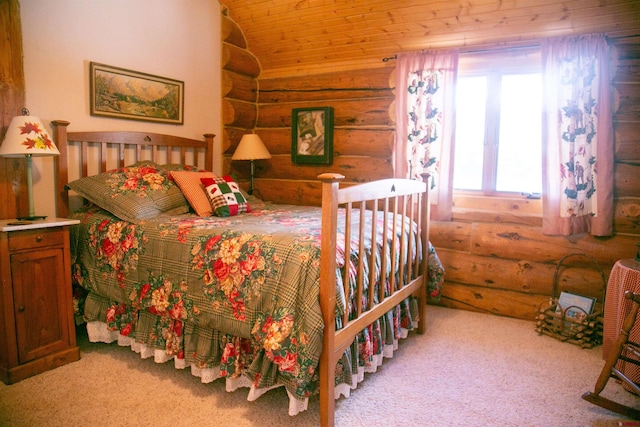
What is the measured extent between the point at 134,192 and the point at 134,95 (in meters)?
0.94

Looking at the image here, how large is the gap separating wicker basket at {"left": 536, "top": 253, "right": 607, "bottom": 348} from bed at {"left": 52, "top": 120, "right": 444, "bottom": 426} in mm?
796

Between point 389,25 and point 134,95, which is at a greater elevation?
point 389,25

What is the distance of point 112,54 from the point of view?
3.02m

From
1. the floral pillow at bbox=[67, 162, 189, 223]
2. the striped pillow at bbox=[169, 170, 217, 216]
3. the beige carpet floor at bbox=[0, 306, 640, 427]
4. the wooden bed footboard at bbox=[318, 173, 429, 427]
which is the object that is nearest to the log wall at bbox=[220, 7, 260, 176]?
the striped pillow at bbox=[169, 170, 217, 216]

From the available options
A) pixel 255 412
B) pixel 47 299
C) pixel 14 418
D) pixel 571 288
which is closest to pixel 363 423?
pixel 255 412

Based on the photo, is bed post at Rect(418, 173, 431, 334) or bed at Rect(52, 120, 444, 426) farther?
bed post at Rect(418, 173, 431, 334)

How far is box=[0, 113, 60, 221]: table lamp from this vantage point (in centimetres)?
228

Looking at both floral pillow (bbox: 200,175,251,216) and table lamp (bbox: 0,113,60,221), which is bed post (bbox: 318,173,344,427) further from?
table lamp (bbox: 0,113,60,221)

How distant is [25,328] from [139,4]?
2324 mm

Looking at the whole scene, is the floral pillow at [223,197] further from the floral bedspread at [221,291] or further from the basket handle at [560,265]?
the basket handle at [560,265]

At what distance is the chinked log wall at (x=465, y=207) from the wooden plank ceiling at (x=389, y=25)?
5.7 inches

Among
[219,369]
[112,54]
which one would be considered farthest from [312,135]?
[219,369]

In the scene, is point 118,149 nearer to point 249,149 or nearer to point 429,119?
point 249,149

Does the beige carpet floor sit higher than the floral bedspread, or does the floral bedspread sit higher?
the floral bedspread
